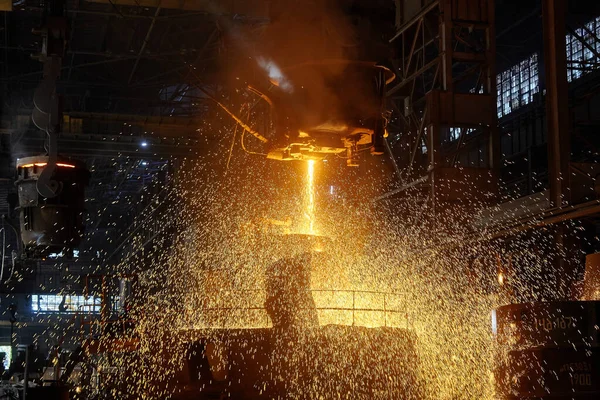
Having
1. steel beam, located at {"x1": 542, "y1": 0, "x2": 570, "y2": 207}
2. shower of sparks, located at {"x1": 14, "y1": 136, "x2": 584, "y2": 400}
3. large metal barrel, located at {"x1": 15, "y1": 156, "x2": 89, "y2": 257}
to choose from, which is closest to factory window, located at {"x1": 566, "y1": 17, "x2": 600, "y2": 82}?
shower of sparks, located at {"x1": 14, "y1": 136, "x2": 584, "y2": 400}

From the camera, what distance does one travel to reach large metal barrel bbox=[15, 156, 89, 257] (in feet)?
26.2

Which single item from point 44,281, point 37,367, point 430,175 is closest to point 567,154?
point 430,175

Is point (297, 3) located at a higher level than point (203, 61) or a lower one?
lower

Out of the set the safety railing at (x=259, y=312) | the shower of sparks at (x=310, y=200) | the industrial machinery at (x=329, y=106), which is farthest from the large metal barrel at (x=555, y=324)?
Answer: the safety railing at (x=259, y=312)

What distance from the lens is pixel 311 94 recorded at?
18.3 feet

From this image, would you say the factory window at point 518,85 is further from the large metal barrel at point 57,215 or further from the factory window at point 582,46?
the large metal barrel at point 57,215

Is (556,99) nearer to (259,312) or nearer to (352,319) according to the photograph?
(352,319)

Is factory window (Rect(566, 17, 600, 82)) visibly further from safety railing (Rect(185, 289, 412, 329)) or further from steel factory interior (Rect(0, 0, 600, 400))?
safety railing (Rect(185, 289, 412, 329))

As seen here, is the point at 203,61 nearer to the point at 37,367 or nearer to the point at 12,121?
the point at 12,121

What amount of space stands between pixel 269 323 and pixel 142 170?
686 inches

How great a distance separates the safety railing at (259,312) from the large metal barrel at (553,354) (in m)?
3.30

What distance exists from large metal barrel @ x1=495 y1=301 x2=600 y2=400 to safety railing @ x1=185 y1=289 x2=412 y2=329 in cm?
330

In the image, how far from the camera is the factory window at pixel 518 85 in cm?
2067

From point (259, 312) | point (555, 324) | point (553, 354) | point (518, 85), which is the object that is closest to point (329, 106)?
point (555, 324)
